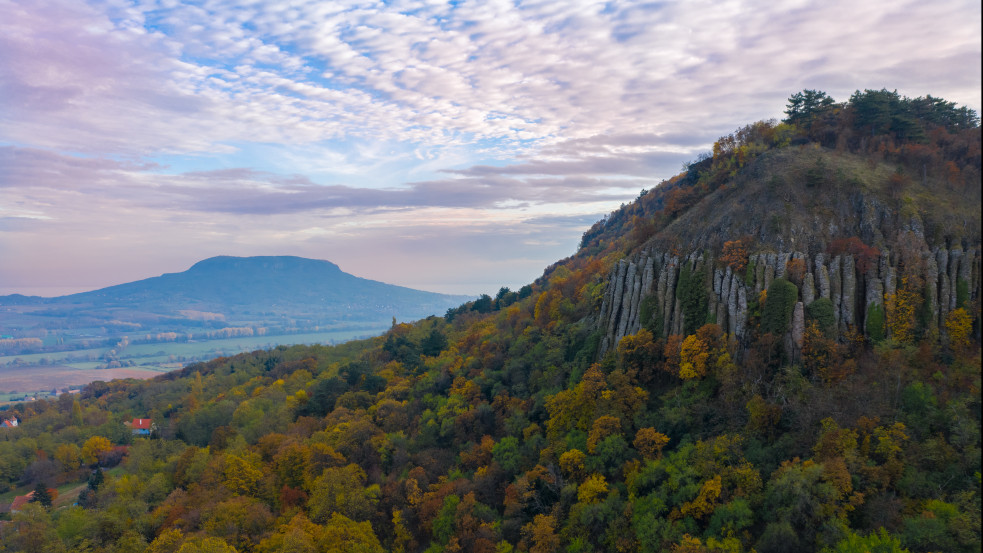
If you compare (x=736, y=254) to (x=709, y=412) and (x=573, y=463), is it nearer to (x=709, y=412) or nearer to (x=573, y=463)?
(x=709, y=412)

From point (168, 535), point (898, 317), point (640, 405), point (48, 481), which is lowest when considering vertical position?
point (48, 481)

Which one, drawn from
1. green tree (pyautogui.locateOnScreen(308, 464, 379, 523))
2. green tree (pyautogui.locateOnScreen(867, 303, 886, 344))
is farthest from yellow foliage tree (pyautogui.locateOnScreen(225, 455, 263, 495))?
green tree (pyautogui.locateOnScreen(867, 303, 886, 344))

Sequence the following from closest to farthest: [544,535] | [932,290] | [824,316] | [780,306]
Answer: [932,290]
[544,535]
[824,316]
[780,306]

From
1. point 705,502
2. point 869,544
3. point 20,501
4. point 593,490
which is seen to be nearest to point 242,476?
point 593,490

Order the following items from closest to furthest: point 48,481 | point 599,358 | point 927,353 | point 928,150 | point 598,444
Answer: point 927,353 → point 598,444 → point 928,150 → point 599,358 → point 48,481

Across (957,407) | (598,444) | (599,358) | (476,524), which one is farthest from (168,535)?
(957,407)

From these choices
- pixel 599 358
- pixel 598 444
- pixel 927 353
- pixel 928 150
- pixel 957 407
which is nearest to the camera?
pixel 957 407

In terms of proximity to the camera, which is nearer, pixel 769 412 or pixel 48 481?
pixel 769 412

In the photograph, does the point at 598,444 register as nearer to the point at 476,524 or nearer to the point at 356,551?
the point at 476,524
